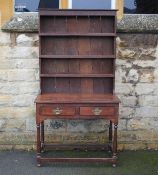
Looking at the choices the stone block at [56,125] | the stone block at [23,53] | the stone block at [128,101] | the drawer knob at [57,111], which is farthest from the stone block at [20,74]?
the stone block at [128,101]

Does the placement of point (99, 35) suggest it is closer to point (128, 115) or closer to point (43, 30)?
point (43, 30)

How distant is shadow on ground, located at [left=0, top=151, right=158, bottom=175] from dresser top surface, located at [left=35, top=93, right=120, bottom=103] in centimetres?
78

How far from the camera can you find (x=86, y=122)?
18.0 feet

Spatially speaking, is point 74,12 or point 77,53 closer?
point 74,12

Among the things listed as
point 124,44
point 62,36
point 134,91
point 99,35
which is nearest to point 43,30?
point 62,36

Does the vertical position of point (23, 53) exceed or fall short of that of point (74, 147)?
it exceeds it

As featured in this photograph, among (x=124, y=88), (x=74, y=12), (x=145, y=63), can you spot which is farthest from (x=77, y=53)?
(x=145, y=63)

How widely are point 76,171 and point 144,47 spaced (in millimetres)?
1768

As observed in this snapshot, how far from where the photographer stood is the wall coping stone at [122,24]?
5.25 metres

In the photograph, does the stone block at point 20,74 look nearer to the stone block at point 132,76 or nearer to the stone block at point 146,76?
the stone block at point 132,76

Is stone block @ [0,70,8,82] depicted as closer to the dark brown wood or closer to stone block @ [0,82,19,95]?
stone block @ [0,82,19,95]

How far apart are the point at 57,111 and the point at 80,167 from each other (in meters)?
0.72

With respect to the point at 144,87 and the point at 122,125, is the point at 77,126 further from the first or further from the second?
the point at 144,87

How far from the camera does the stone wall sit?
5.32 m
